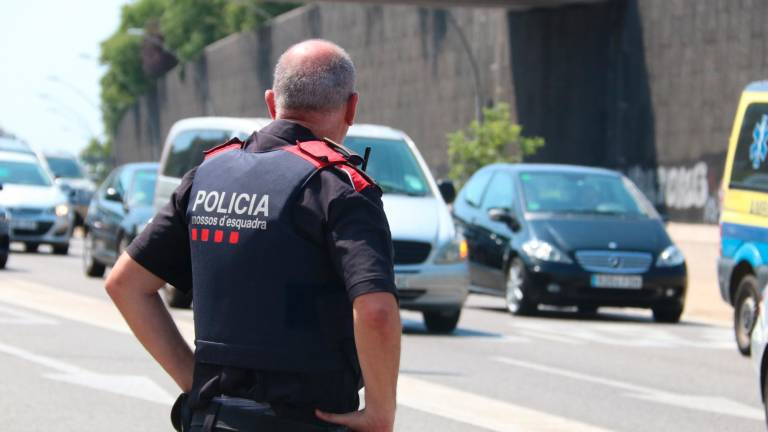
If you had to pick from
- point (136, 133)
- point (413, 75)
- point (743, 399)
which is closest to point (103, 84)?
point (136, 133)

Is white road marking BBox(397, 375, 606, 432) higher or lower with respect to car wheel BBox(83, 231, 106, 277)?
higher

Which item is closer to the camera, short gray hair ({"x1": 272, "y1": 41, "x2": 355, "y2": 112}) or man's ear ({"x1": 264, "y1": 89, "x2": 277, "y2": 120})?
short gray hair ({"x1": 272, "y1": 41, "x2": 355, "y2": 112})

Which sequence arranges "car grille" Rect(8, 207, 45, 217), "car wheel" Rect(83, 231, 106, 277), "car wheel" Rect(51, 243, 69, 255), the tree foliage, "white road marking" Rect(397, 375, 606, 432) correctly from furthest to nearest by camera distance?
the tree foliage < "car wheel" Rect(51, 243, 69, 255) < "car grille" Rect(8, 207, 45, 217) < "car wheel" Rect(83, 231, 106, 277) < "white road marking" Rect(397, 375, 606, 432)

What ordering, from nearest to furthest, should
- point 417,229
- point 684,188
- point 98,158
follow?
point 417,229
point 684,188
point 98,158

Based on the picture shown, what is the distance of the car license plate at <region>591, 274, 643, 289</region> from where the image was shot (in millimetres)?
18734

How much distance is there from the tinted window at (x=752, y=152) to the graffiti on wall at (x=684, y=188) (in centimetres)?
2424

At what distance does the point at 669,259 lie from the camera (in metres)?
19.1

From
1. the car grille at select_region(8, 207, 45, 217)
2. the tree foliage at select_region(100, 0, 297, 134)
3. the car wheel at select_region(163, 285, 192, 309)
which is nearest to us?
the car wheel at select_region(163, 285, 192, 309)

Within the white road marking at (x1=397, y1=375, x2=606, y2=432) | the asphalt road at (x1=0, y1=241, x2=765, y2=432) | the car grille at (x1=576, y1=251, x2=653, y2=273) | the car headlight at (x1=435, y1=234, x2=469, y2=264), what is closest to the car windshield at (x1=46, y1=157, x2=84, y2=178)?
the asphalt road at (x1=0, y1=241, x2=765, y2=432)

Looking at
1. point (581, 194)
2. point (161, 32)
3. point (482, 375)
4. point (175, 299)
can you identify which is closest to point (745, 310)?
point (482, 375)

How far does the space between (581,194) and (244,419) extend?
16.4 metres

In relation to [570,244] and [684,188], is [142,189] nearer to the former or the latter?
[570,244]

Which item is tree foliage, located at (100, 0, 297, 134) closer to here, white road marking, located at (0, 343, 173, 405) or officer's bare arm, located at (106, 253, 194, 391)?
white road marking, located at (0, 343, 173, 405)

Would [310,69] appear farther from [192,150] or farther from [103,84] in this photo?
[103,84]
